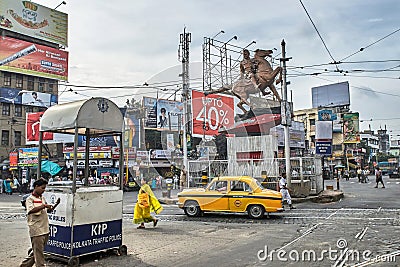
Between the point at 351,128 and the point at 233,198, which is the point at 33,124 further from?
the point at 351,128

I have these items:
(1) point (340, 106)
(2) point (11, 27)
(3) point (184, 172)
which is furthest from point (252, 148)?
(1) point (340, 106)

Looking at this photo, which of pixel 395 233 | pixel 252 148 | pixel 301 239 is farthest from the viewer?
pixel 252 148

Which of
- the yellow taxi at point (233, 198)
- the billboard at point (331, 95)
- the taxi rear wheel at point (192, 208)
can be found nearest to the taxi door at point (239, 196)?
the yellow taxi at point (233, 198)

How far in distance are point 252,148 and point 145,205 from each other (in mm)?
12276

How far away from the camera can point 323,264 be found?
7.41 metres

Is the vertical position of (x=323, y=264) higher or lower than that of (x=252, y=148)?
lower

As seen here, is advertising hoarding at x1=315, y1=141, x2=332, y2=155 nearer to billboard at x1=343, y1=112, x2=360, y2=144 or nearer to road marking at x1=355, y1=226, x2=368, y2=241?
road marking at x1=355, y1=226, x2=368, y2=241

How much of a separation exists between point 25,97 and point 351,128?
52.3m

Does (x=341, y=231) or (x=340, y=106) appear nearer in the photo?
(x=341, y=231)

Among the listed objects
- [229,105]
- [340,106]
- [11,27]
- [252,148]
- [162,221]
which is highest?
[11,27]

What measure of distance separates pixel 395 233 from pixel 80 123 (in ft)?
28.3

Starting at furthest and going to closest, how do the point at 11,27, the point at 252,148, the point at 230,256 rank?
the point at 11,27
the point at 252,148
the point at 230,256

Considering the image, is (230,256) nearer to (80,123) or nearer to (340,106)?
(80,123)

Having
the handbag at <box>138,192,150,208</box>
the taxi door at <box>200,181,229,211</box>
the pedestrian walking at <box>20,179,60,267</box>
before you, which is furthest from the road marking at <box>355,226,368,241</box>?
the pedestrian walking at <box>20,179,60,267</box>
